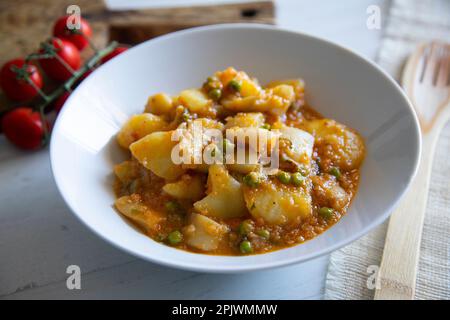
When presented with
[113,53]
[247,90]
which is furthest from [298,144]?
[113,53]

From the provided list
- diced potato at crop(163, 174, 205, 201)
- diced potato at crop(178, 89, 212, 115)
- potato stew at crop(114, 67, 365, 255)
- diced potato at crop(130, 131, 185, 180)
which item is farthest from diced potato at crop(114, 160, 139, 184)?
diced potato at crop(178, 89, 212, 115)

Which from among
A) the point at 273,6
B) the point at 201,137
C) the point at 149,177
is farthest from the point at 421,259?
the point at 273,6

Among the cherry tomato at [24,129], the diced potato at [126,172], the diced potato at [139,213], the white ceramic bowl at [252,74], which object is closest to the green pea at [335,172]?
the white ceramic bowl at [252,74]

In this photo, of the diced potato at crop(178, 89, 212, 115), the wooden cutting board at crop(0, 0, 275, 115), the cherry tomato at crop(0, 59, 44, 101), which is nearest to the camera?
the diced potato at crop(178, 89, 212, 115)

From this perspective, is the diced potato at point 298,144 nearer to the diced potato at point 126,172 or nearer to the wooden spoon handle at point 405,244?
the wooden spoon handle at point 405,244

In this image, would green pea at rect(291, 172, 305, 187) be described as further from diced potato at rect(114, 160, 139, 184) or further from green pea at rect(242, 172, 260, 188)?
diced potato at rect(114, 160, 139, 184)

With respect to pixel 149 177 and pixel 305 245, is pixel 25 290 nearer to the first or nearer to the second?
pixel 149 177
